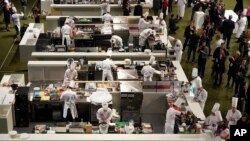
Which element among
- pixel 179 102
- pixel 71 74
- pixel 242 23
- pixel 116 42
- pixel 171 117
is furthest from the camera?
pixel 242 23

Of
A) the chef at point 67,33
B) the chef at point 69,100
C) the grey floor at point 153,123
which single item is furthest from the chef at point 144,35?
the chef at point 69,100

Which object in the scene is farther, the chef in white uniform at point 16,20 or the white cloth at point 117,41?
Result: the chef in white uniform at point 16,20

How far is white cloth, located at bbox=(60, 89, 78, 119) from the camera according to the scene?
39.0ft

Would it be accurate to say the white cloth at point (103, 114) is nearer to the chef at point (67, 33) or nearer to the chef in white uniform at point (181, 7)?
the chef at point (67, 33)

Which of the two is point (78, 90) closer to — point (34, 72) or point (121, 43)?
point (34, 72)

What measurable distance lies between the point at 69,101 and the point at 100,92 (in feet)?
2.77

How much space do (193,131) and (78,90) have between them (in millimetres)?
3527

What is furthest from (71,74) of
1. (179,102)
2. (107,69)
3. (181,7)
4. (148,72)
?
(181,7)

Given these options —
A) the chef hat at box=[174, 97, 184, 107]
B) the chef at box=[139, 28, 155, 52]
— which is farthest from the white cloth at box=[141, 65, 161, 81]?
the chef at box=[139, 28, 155, 52]

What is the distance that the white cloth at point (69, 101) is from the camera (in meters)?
11.9

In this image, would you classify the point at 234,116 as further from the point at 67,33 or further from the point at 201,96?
the point at 67,33

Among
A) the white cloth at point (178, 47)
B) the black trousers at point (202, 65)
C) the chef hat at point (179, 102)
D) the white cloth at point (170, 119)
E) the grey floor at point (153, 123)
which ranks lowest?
the grey floor at point (153, 123)

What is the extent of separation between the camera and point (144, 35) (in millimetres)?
15555

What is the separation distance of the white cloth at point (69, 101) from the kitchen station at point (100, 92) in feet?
0.09
